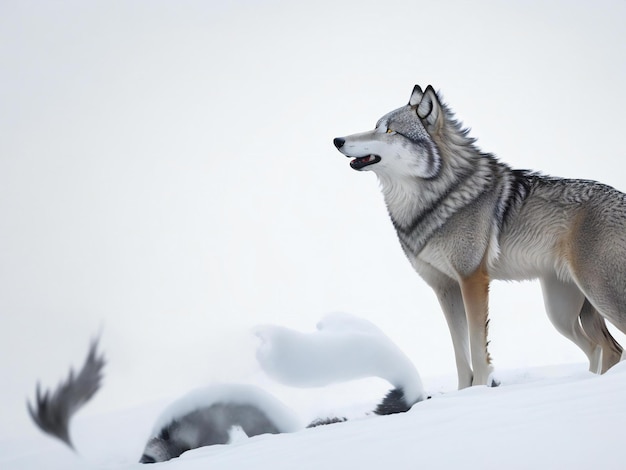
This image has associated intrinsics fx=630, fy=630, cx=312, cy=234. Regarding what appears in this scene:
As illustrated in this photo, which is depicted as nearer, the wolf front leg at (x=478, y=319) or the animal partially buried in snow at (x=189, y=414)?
the animal partially buried in snow at (x=189, y=414)

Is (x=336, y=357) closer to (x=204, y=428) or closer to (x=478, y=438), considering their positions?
(x=204, y=428)

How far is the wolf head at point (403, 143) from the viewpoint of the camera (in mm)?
5496

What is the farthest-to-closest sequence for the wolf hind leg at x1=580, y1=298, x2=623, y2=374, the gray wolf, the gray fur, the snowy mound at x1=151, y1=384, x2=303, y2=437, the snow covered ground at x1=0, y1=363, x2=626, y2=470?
1. the wolf hind leg at x1=580, y1=298, x2=623, y2=374
2. the gray wolf
3. the snowy mound at x1=151, y1=384, x2=303, y2=437
4. the gray fur
5. the snow covered ground at x1=0, y1=363, x2=626, y2=470

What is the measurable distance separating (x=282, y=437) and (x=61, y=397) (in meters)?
2.23

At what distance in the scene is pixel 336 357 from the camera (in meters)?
4.78

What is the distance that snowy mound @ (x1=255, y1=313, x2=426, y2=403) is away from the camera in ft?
15.2

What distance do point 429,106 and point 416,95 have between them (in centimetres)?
16

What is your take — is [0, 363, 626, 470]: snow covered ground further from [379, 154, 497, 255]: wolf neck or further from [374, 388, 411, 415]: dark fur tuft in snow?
[379, 154, 497, 255]: wolf neck

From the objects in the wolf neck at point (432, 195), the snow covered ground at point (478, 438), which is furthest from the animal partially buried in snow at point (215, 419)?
the wolf neck at point (432, 195)

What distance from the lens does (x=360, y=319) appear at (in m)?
5.00

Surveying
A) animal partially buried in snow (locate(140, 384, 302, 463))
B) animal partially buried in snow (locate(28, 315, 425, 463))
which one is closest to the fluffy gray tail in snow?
animal partially buried in snow (locate(28, 315, 425, 463))

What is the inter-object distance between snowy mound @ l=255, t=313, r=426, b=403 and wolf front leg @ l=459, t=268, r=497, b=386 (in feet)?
1.91

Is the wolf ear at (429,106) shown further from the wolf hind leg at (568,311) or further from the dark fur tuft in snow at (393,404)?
the dark fur tuft in snow at (393,404)

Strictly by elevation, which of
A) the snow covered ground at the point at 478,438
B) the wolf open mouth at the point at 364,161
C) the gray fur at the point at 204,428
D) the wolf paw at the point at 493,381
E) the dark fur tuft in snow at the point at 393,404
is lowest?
the wolf paw at the point at 493,381
